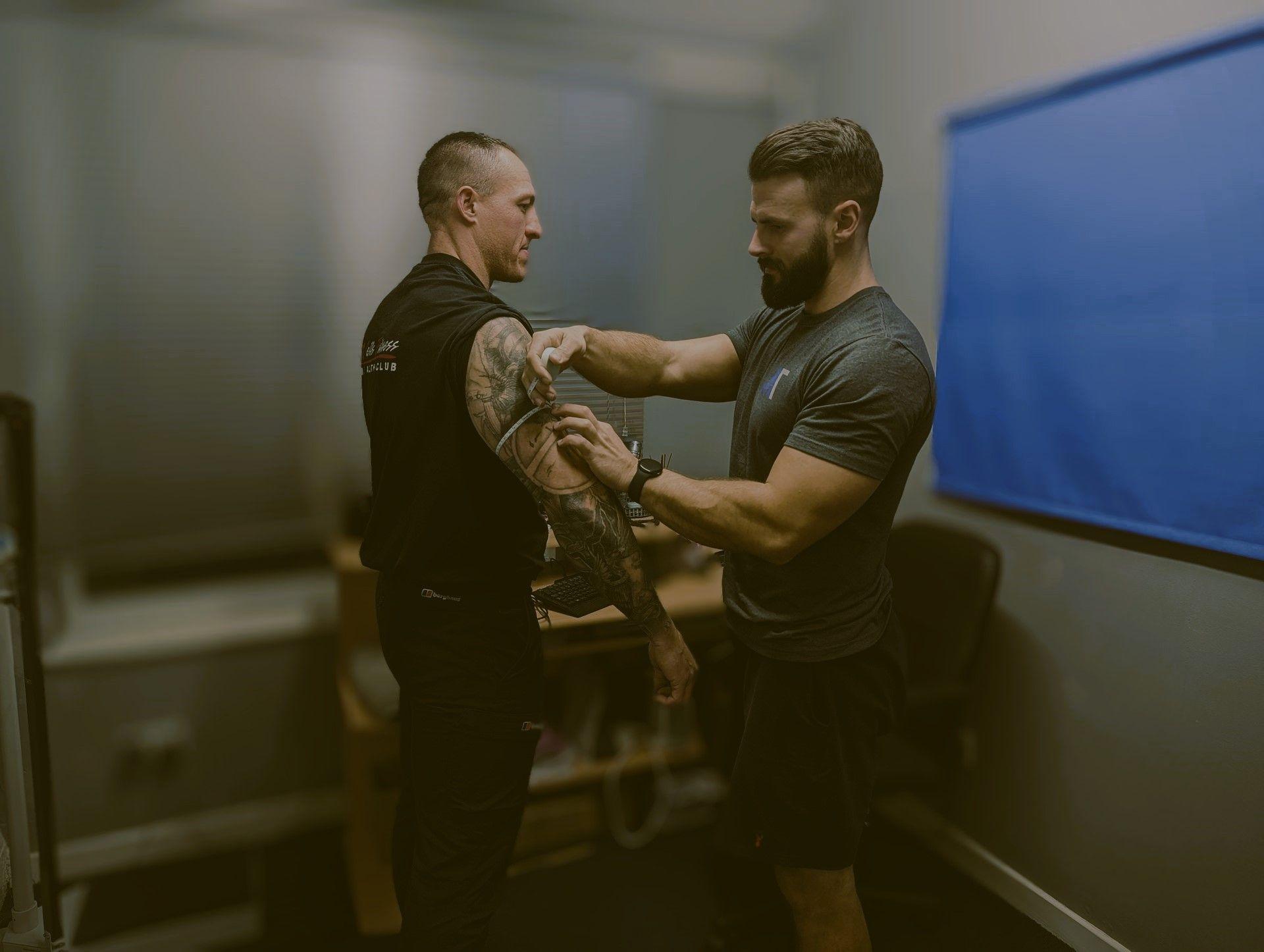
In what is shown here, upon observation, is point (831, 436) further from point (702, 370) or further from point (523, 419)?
point (523, 419)

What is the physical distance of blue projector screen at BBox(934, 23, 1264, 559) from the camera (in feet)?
4.47

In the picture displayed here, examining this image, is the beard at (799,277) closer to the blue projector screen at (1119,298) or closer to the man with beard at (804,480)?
the man with beard at (804,480)

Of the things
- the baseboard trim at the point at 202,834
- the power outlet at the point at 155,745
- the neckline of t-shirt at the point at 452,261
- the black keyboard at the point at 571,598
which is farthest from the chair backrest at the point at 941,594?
the power outlet at the point at 155,745

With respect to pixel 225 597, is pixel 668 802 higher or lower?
lower

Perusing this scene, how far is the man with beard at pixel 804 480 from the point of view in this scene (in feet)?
3.63

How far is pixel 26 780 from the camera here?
4.51 feet

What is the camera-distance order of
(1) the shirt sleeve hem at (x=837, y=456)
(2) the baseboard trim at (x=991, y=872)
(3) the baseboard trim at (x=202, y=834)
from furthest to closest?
(3) the baseboard trim at (x=202, y=834) < (2) the baseboard trim at (x=991, y=872) < (1) the shirt sleeve hem at (x=837, y=456)

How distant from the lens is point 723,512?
3.71 ft

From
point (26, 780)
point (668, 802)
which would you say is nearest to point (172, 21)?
point (26, 780)

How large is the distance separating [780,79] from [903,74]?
31 centimetres

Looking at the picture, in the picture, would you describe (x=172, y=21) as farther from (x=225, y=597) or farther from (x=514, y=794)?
(x=514, y=794)

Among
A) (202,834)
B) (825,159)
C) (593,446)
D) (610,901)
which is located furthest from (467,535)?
(202,834)

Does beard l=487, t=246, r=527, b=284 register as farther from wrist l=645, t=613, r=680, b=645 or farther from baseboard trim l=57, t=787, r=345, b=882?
baseboard trim l=57, t=787, r=345, b=882

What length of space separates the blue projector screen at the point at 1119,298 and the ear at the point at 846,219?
654mm
